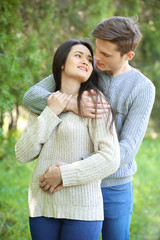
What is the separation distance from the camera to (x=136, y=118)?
211 centimetres

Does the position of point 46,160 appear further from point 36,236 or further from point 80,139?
point 36,236

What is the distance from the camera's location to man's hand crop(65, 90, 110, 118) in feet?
6.26

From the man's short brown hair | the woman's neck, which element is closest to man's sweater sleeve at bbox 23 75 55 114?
the woman's neck

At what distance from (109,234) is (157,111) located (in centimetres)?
714

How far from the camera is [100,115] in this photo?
1.90m

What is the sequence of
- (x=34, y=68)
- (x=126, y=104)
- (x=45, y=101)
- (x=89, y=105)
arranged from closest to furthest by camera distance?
(x=89, y=105), (x=45, y=101), (x=126, y=104), (x=34, y=68)

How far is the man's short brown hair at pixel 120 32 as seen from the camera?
2105 millimetres

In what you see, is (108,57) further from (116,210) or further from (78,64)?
(116,210)

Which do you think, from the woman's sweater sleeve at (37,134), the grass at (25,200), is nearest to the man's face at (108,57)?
the woman's sweater sleeve at (37,134)

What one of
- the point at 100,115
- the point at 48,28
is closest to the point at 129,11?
the point at 48,28

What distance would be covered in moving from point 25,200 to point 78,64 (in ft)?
10.4

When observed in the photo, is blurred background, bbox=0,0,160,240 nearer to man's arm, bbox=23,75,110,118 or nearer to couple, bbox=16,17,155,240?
man's arm, bbox=23,75,110,118

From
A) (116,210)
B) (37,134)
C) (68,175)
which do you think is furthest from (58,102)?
(116,210)

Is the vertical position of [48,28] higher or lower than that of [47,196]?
higher
